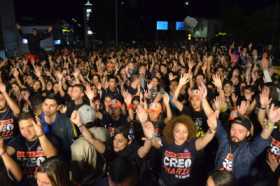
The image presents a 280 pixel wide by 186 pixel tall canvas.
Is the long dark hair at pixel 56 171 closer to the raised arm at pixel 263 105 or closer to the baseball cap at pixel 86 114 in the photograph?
the baseball cap at pixel 86 114

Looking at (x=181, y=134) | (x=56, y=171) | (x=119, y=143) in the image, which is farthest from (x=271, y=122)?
(x=56, y=171)

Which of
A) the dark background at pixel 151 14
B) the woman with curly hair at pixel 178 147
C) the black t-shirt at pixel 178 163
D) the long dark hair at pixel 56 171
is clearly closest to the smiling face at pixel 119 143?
the woman with curly hair at pixel 178 147

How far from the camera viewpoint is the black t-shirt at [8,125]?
4840 mm

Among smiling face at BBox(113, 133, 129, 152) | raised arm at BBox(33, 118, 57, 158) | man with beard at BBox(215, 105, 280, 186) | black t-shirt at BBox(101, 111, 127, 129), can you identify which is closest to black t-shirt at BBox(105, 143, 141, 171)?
smiling face at BBox(113, 133, 129, 152)

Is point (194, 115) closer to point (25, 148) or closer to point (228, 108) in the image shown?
point (228, 108)

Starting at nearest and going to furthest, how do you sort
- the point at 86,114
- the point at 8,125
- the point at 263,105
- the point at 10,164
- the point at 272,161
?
the point at 10,164 < the point at 272,161 < the point at 263,105 < the point at 8,125 < the point at 86,114

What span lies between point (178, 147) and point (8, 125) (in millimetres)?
2740

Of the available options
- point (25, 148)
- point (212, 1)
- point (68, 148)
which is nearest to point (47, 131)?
point (68, 148)

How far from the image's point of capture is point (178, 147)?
12.1ft

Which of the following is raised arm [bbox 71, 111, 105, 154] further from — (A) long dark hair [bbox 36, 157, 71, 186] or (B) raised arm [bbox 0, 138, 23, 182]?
(A) long dark hair [bbox 36, 157, 71, 186]

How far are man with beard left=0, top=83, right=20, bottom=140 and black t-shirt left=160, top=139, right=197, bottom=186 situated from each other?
8.23 feet

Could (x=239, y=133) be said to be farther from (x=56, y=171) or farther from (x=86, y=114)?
(x=86, y=114)

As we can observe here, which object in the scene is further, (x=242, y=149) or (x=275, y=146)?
(x=275, y=146)

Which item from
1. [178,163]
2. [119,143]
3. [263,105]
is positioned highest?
[263,105]
